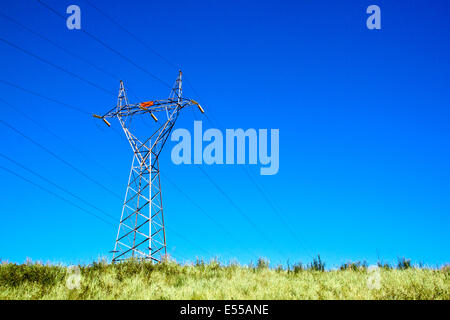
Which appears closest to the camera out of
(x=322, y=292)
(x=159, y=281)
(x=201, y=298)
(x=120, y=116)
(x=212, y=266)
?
(x=201, y=298)

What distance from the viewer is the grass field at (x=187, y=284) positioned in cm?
838

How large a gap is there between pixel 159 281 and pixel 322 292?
16.8ft

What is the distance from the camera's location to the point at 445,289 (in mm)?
A: 8609

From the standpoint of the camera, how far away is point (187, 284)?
10.1 metres

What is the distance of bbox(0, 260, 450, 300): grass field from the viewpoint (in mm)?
8375
